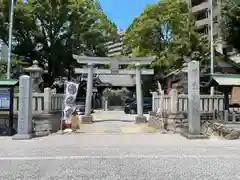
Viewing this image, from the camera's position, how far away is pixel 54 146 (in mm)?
12547

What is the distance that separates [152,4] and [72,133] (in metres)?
29.6

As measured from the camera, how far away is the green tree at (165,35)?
3969 cm

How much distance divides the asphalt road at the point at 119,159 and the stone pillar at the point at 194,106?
88 centimetres

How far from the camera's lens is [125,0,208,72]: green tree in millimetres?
39688

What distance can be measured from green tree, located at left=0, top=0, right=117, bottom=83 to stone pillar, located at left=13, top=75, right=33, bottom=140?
25.8m

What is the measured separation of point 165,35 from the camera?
42875 millimetres

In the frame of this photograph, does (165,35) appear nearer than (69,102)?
No

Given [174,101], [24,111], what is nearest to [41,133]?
[24,111]

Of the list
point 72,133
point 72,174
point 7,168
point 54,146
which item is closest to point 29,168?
point 7,168

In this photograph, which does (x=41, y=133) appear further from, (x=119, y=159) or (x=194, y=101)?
(x=119, y=159)

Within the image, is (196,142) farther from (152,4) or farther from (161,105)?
(152,4)

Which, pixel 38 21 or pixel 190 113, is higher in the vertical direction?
pixel 38 21

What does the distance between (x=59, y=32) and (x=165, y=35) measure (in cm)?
1272

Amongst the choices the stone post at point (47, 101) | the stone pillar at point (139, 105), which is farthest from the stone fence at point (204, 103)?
the stone post at point (47, 101)
